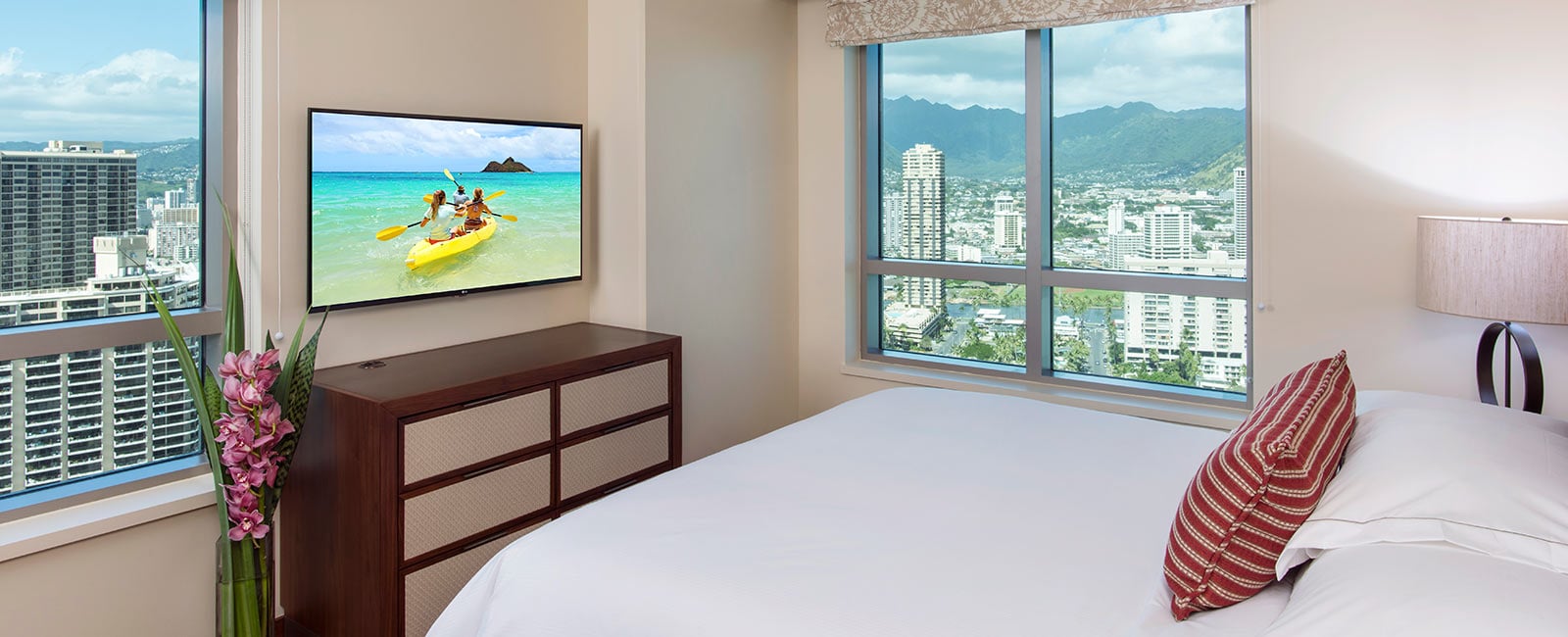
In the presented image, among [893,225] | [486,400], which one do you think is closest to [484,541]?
[486,400]

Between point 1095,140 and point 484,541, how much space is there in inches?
113

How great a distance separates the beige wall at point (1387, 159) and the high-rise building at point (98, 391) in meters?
3.58

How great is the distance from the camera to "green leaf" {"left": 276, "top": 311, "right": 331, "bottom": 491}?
2.58m

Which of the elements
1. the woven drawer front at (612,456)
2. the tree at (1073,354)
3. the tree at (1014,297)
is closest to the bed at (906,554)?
the woven drawer front at (612,456)

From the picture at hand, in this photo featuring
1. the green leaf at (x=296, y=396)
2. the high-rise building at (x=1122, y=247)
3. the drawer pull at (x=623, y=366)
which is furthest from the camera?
the high-rise building at (x=1122, y=247)

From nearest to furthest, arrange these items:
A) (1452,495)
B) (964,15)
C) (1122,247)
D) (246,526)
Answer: (1452,495) → (246,526) → (1122,247) → (964,15)

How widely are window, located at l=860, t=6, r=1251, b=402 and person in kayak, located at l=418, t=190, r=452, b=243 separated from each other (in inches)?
82.1

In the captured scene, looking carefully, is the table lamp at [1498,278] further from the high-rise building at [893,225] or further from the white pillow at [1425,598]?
the high-rise building at [893,225]

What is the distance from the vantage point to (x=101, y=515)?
2459mm

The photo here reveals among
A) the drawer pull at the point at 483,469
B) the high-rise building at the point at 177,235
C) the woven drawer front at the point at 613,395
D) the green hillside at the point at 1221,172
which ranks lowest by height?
the drawer pull at the point at 483,469

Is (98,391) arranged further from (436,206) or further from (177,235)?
(436,206)

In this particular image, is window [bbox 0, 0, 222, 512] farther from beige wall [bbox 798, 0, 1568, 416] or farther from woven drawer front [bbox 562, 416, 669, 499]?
beige wall [bbox 798, 0, 1568, 416]

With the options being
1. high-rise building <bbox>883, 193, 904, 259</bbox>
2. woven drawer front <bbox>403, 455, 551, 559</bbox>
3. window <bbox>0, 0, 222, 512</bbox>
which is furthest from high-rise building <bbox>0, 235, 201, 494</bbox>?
high-rise building <bbox>883, 193, 904, 259</bbox>

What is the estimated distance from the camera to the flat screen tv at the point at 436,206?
291 cm
